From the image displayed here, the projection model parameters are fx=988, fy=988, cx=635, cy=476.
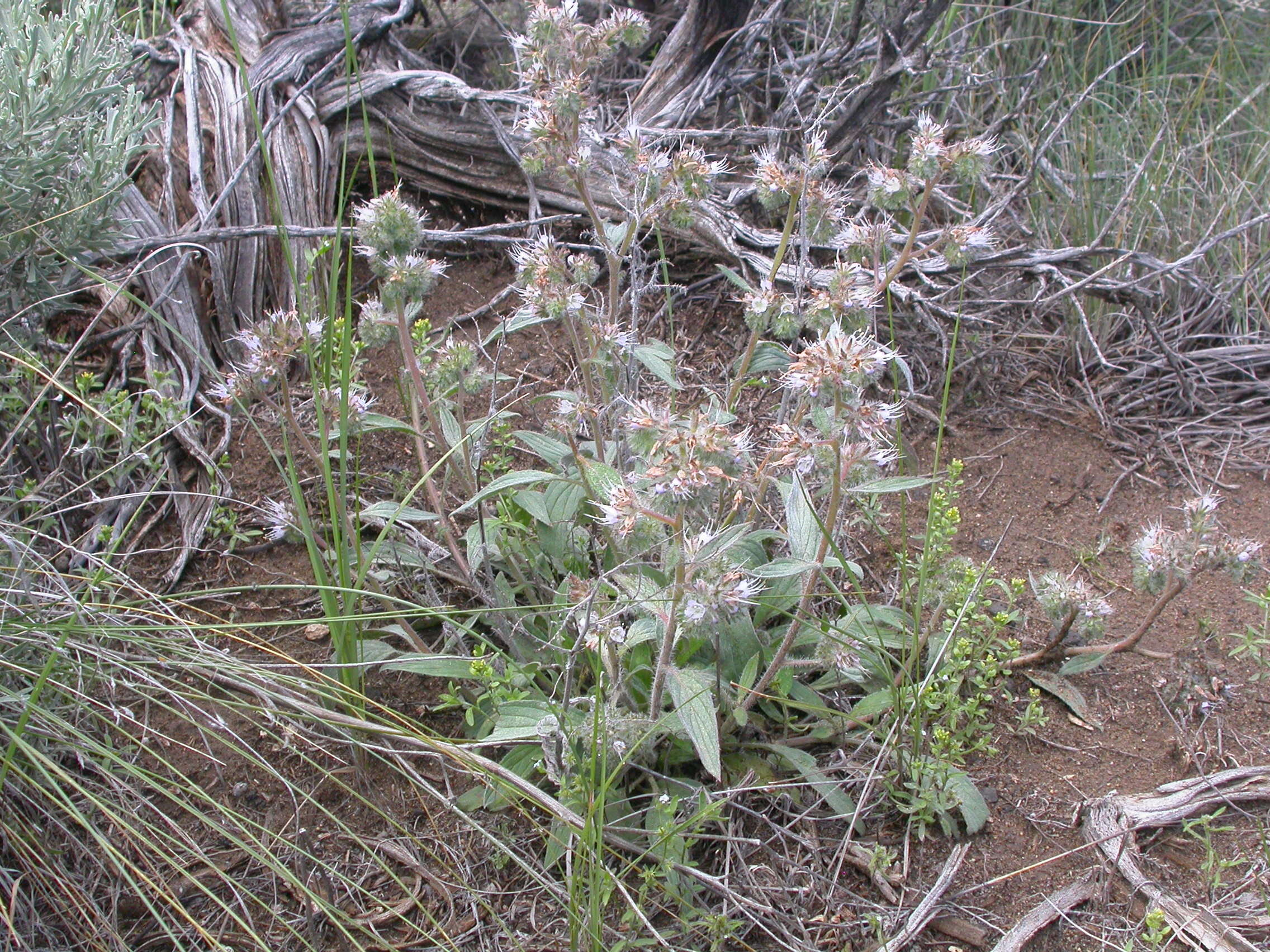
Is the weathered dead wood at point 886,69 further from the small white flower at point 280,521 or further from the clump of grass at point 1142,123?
the small white flower at point 280,521

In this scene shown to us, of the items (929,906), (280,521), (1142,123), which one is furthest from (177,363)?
(1142,123)

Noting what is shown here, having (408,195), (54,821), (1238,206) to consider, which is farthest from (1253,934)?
(408,195)

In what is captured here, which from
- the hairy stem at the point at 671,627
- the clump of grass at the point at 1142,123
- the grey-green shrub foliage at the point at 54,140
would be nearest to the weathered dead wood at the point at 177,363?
the grey-green shrub foliage at the point at 54,140

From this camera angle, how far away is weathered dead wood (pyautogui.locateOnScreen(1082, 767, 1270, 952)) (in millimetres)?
1780

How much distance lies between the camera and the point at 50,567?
77.1 inches

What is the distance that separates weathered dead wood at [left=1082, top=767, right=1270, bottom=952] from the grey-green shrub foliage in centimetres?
263

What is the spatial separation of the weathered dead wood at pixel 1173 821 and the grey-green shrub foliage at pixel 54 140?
263cm

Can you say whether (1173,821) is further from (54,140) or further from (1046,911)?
(54,140)

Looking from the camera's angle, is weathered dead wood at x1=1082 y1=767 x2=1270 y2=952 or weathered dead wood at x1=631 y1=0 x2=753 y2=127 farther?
weathered dead wood at x1=631 y1=0 x2=753 y2=127

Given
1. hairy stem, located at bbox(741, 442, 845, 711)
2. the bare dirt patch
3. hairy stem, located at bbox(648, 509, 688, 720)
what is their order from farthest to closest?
the bare dirt patch, hairy stem, located at bbox(741, 442, 845, 711), hairy stem, located at bbox(648, 509, 688, 720)

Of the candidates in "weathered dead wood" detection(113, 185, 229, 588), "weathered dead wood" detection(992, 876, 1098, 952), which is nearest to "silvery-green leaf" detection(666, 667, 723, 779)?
"weathered dead wood" detection(992, 876, 1098, 952)

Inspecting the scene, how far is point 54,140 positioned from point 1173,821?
121 inches

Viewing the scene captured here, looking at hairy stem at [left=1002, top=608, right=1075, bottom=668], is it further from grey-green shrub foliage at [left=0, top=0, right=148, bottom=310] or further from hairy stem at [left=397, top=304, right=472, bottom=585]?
grey-green shrub foliage at [left=0, top=0, right=148, bottom=310]

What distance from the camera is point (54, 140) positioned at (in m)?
2.56
